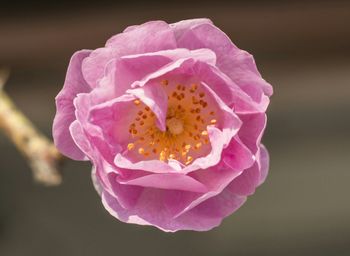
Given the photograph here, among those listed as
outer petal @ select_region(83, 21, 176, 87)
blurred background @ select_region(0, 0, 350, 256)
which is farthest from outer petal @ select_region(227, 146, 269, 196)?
blurred background @ select_region(0, 0, 350, 256)

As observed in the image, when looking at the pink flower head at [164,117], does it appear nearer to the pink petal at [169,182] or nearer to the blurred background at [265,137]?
the pink petal at [169,182]

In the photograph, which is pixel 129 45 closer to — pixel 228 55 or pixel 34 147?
pixel 228 55

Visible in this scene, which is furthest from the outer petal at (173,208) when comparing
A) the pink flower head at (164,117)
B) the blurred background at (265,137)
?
the blurred background at (265,137)

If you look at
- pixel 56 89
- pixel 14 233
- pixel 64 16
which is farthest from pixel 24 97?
pixel 14 233

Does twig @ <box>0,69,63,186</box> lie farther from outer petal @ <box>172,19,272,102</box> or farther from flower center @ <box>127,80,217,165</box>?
outer petal @ <box>172,19,272,102</box>

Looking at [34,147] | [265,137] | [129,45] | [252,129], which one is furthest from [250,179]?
[265,137]
